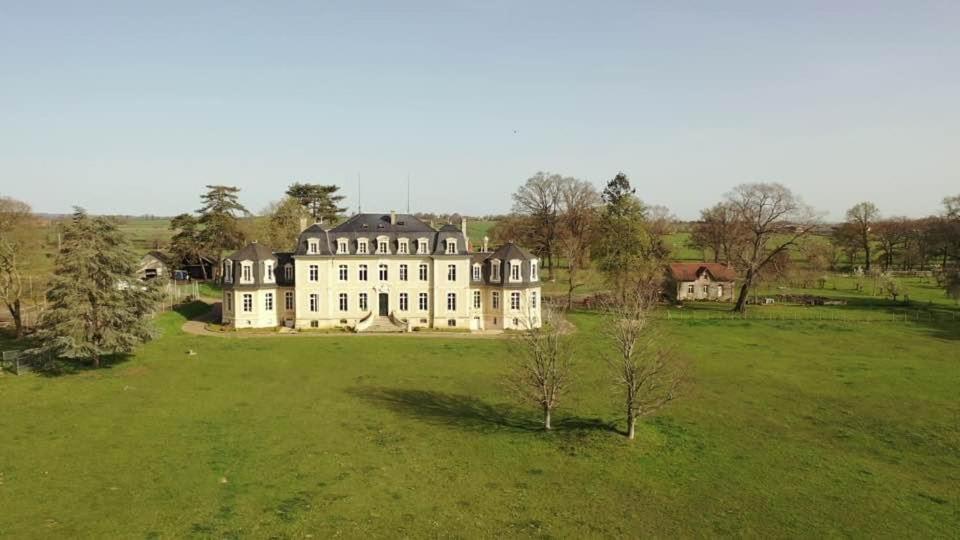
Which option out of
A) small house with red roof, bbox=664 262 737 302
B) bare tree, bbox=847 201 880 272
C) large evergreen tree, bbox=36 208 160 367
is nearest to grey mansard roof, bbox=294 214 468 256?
large evergreen tree, bbox=36 208 160 367

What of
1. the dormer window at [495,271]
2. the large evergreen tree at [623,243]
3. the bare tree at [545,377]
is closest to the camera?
the bare tree at [545,377]

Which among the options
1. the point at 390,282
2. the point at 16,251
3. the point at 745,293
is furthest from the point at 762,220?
the point at 16,251

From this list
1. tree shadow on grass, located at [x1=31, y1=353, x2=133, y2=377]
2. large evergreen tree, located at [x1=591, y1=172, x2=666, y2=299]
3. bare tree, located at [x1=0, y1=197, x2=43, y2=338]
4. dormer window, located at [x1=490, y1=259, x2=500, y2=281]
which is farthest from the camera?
large evergreen tree, located at [x1=591, y1=172, x2=666, y2=299]

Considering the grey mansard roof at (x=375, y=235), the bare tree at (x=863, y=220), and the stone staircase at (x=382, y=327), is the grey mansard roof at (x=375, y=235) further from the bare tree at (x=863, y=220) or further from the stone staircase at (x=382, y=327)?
the bare tree at (x=863, y=220)

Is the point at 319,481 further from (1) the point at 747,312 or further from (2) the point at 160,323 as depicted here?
(1) the point at 747,312

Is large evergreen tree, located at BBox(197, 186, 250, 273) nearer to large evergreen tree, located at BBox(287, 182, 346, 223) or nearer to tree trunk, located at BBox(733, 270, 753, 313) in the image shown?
large evergreen tree, located at BBox(287, 182, 346, 223)

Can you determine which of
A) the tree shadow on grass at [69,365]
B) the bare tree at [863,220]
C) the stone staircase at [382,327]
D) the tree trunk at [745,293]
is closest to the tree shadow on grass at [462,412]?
the tree shadow on grass at [69,365]
